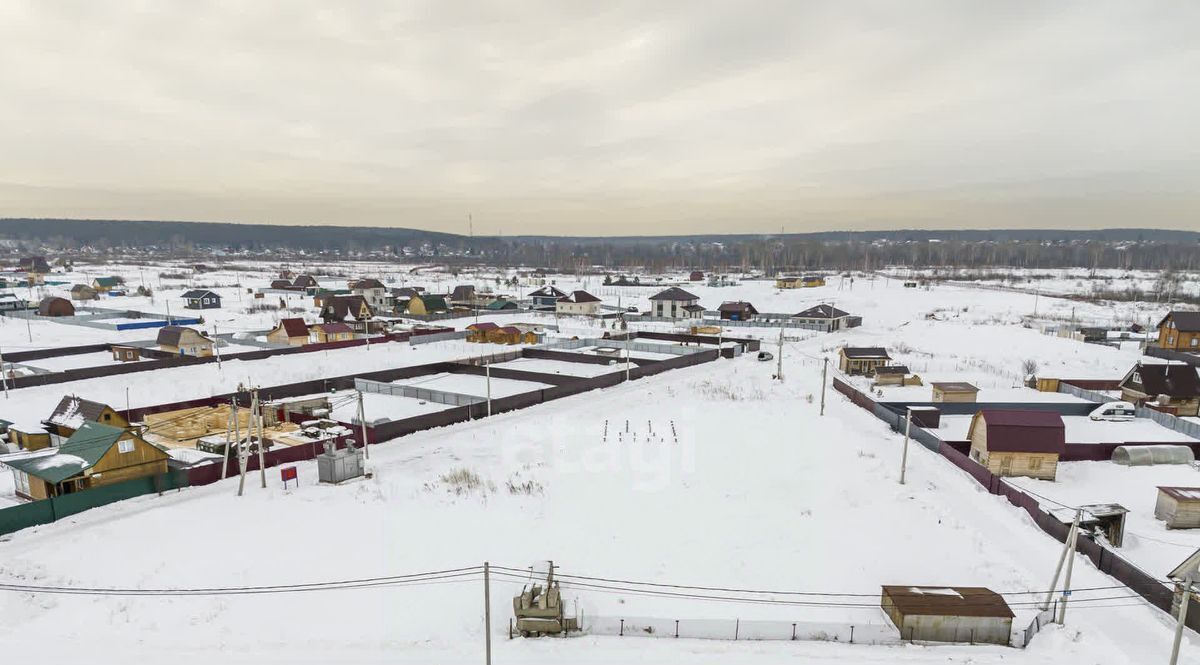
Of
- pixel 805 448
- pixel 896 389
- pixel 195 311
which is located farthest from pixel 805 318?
pixel 195 311

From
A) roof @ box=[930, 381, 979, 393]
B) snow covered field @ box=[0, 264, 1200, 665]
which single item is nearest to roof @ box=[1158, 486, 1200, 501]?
snow covered field @ box=[0, 264, 1200, 665]

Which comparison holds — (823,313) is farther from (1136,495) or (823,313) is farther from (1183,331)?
(1136,495)

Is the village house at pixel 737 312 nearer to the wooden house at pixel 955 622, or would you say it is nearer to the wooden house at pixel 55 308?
the wooden house at pixel 955 622

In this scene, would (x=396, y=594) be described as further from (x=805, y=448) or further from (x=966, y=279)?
(x=966, y=279)

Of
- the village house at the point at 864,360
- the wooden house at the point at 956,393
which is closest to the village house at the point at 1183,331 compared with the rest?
the village house at the point at 864,360

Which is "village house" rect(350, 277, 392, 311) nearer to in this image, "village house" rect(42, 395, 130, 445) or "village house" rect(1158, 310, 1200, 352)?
"village house" rect(42, 395, 130, 445)
